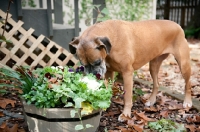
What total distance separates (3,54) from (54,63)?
92 cm

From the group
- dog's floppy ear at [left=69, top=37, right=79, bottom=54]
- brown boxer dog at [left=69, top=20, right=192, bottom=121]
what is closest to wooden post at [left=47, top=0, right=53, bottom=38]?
brown boxer dog at [left=69, top=20, right=192, bottom=121]

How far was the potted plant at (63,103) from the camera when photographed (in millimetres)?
2332

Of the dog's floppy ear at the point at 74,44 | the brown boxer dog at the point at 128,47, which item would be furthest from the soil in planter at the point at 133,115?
the dog's floppy ear at the point at 74,44

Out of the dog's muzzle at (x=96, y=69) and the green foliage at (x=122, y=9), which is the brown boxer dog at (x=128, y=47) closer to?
the dog's muzzle at (x=96, y=69)

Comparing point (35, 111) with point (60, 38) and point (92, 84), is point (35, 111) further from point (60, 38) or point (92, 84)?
point (60, 38)

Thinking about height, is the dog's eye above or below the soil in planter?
above

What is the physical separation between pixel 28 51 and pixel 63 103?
232cm

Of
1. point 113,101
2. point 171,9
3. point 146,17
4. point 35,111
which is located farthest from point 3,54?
point 171,9

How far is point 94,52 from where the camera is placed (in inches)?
110

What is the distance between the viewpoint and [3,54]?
476cm

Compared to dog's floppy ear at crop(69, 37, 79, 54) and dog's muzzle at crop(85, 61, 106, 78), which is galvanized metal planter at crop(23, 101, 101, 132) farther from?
dog's floppy ear at crop(69, 37, 79, 54)

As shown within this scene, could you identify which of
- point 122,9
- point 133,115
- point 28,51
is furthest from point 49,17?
point 122,9

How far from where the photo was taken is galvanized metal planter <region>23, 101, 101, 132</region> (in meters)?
2.34

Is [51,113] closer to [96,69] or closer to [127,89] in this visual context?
[96,69]
